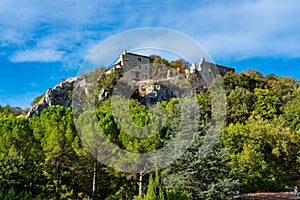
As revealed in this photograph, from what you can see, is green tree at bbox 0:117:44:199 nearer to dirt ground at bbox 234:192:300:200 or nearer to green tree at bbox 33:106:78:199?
green tree at bbox 33:106:78:199

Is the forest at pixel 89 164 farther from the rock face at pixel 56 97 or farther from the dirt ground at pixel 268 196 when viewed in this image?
the rock face at pixel 56 97

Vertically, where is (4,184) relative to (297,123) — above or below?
below

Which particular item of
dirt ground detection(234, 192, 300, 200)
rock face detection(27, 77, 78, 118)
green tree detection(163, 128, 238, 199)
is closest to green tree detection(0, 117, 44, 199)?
green tree detection(163, 128, 238, 199)

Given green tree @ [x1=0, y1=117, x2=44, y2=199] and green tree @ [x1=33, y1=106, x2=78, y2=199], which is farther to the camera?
green tree @ [x1=33, y1=106, x2=78, y2=199]

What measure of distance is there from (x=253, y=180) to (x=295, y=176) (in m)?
4.59

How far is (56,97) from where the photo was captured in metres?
35.6

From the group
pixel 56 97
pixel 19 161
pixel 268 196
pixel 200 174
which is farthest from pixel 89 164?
pixel 56 97

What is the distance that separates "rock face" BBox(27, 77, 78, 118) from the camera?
1340 inches

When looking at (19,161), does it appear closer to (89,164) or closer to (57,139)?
(57,139)

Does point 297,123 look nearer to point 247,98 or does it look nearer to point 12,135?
point 247,98

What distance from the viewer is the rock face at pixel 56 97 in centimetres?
3403

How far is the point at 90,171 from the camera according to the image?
1437cm

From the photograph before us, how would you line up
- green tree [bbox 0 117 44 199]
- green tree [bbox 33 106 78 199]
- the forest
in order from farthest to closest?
green tree [bbox 33 106 78 199]
the forest
green tree [bbox 0 117 44 199]


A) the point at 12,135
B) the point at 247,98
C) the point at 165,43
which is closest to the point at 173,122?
the point at 165,43
